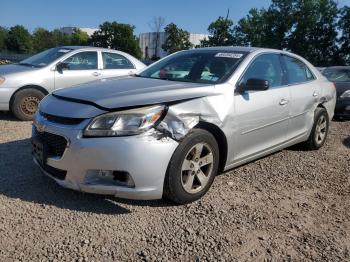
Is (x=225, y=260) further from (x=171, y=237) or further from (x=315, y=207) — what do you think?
(x=315, y=207)

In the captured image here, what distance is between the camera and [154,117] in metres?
3.42

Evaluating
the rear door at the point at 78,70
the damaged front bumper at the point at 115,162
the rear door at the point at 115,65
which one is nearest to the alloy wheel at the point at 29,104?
the rear door at the point at 78,70

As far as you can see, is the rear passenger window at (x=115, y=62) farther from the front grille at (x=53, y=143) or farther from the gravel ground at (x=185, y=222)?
the front grille at (x=53, y=143)

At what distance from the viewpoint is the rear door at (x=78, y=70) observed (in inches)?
311

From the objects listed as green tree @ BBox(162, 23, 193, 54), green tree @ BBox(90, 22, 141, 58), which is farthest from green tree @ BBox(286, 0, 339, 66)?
green tree @ BBox(90, 22, 141, 58)

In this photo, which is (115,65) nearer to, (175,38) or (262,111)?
(262,111)

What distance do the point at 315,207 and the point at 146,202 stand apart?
1636mm

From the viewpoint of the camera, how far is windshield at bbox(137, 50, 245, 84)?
4.33 meters

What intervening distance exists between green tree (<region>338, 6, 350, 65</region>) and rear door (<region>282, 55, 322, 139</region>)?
48.6 metres

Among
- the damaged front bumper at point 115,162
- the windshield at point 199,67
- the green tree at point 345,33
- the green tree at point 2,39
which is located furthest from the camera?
the green tree at point 2,39

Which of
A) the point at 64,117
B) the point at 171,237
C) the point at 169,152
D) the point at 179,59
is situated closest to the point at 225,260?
the point at 171,237

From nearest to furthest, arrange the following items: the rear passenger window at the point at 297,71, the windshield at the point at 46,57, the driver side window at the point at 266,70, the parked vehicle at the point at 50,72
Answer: the driver side window at the point at 266,70
the rear passenger window at the point at 297,71
the parked vehicle at the point at 50,72
the windshield at the point at 46,57

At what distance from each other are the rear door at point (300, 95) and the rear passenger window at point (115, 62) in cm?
435

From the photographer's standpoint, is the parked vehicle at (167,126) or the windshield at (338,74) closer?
the parked vehicle at (167,126)
